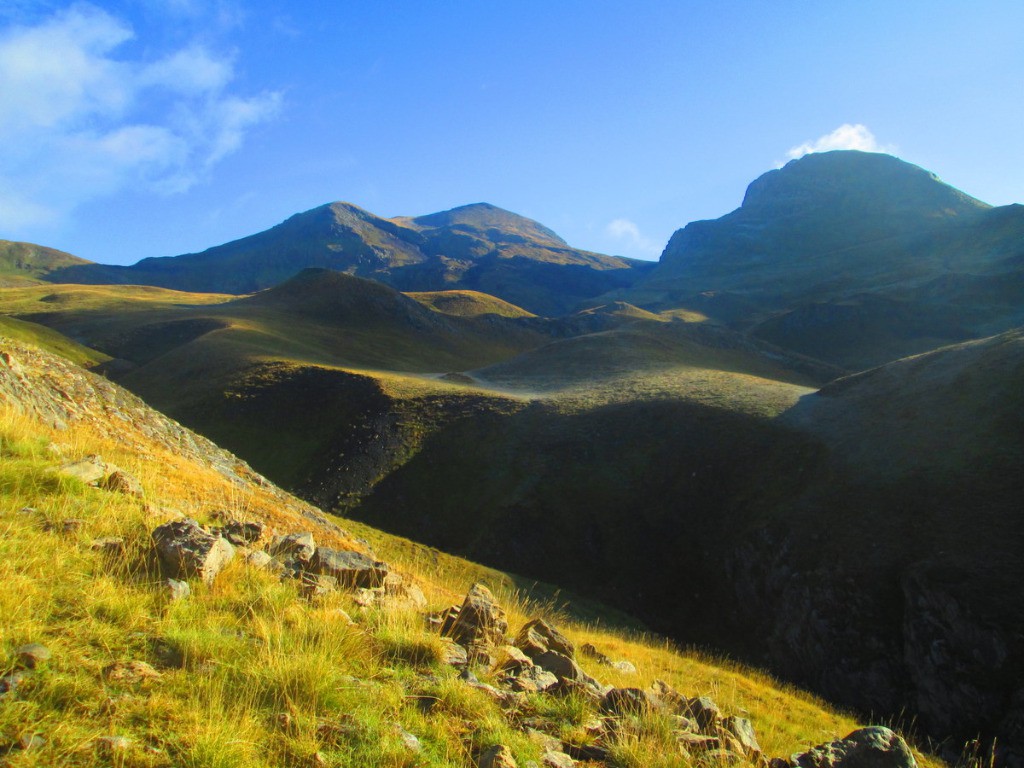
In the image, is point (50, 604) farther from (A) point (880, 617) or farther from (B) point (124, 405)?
(A) point (880, 617)

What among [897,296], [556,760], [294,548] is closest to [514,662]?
[556,760]

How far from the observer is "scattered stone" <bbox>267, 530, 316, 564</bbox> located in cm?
876

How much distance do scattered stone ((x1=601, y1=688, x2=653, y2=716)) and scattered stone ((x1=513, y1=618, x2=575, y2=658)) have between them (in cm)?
129

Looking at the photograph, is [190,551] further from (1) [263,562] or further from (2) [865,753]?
(2) [865,753]

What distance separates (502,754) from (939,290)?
15746 cm

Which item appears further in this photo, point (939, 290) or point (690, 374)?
point (939, 290)

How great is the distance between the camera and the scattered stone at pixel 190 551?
6898mm

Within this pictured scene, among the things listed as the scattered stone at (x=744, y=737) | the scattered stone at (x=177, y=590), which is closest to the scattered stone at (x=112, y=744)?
the scattered stone at (x=177, y=590)

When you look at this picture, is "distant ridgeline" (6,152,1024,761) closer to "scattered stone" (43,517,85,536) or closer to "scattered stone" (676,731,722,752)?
"scattered stone" (676,731,722,752)

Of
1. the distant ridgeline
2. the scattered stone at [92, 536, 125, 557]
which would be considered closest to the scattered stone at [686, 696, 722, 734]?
the scattered stone at [92, 536, 125, 557]

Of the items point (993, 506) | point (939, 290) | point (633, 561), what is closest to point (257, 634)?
point (993, 506)

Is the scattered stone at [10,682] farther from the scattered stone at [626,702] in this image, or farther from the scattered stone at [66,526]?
the scattered stone at [626,702]

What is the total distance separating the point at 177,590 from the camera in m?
6.45

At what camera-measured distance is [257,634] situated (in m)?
6.25
